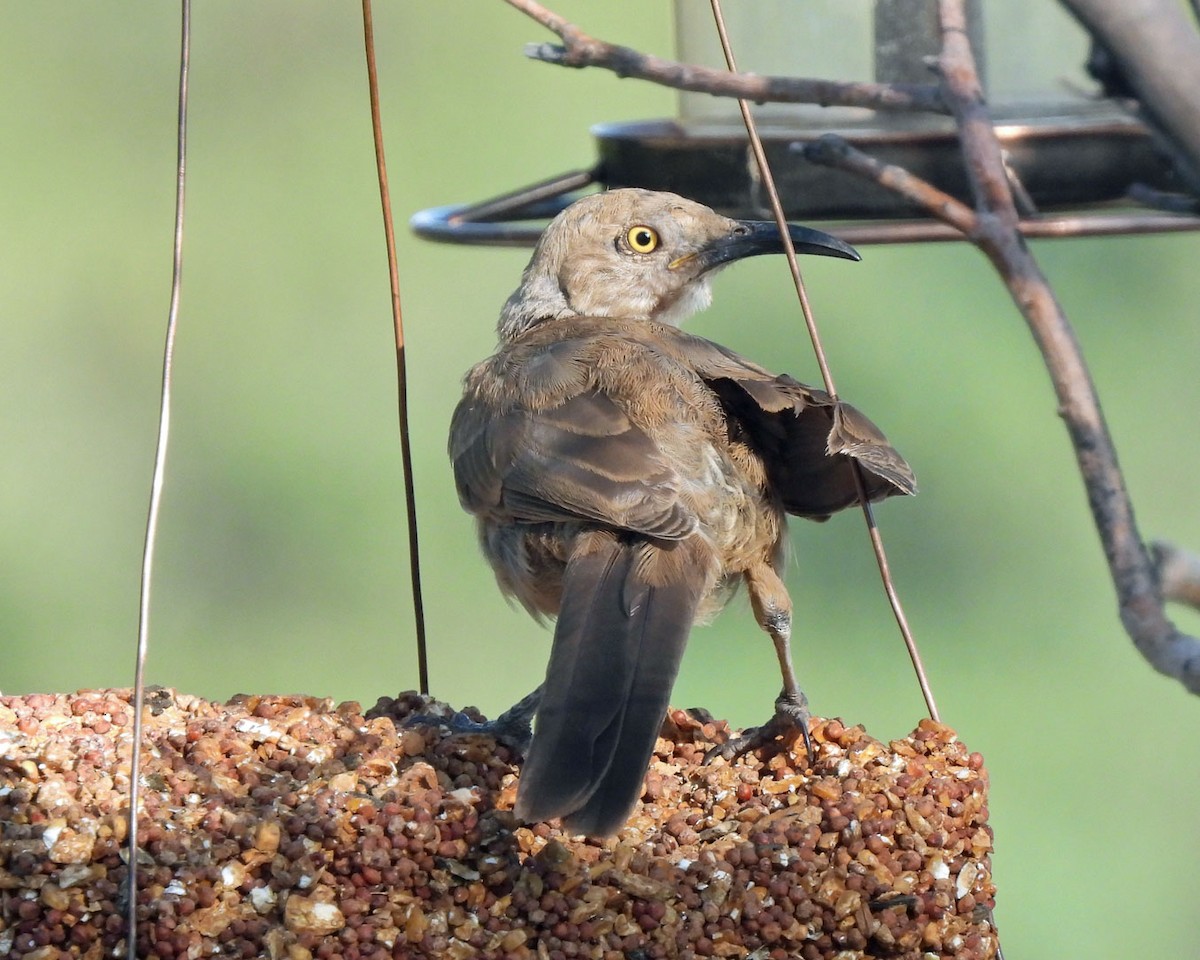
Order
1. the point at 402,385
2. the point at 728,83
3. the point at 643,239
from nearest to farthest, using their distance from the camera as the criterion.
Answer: the point at 728,83
the point at 402,385
the point at 643,239

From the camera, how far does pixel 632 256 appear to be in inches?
175

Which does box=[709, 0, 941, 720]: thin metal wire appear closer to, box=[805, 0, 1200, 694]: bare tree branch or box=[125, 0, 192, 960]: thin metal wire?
box=[805, 0, 1200, 694]: bare tree branch

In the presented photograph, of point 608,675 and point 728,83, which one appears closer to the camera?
point 728,83

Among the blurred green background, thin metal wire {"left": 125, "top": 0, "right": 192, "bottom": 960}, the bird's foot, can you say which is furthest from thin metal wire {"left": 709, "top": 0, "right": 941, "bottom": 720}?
the blurred green background

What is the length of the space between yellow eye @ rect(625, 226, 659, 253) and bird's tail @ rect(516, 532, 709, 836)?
49.6 inches

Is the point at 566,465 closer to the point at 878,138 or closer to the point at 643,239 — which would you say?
the point at 878,138

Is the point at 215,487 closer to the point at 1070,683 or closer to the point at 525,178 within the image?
the point at 525,178

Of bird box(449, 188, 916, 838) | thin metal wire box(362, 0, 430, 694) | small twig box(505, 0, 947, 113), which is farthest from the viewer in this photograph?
thin metal wire box(362, 0, 430, 694)

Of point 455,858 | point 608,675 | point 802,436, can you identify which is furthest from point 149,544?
point 802,436

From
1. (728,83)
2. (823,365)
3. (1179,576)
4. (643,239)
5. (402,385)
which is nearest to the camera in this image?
(1179,576)

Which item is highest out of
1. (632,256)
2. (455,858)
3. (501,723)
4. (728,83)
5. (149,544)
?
(632,256)

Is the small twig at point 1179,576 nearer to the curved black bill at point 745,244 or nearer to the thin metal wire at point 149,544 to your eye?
the thin metal wire at point 149,544

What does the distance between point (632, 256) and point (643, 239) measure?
0.05 metres

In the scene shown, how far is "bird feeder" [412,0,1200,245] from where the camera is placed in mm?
3381
